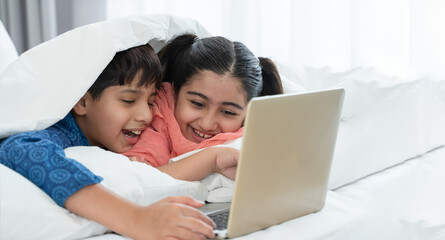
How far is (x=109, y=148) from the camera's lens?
127cm

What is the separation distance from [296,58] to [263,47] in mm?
188

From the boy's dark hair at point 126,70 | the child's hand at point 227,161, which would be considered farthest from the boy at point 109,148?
the child's hand at point 227,161

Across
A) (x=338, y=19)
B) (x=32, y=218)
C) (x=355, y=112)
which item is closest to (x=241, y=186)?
(x=32, y=218)

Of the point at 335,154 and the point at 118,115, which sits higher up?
the point at 118,115

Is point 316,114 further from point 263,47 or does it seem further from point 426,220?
point 263,47

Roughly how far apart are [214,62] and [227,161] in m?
0.31

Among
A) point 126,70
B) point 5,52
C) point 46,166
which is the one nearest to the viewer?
point 46,166

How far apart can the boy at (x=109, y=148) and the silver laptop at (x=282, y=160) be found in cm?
7

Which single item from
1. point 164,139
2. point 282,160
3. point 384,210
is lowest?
point 384,210

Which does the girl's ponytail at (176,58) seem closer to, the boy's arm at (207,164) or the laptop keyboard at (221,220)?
the boy's arm at (207,164)

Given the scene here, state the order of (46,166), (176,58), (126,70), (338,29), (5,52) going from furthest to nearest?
1. (338,29)
2. (5,52)
3. (176,58)
4. (126,70)
5. (46,166)

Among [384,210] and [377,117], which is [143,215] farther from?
[377,117]

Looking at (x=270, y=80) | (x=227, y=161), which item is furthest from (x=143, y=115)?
(x=270, y=80)

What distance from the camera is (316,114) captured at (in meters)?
0.84
